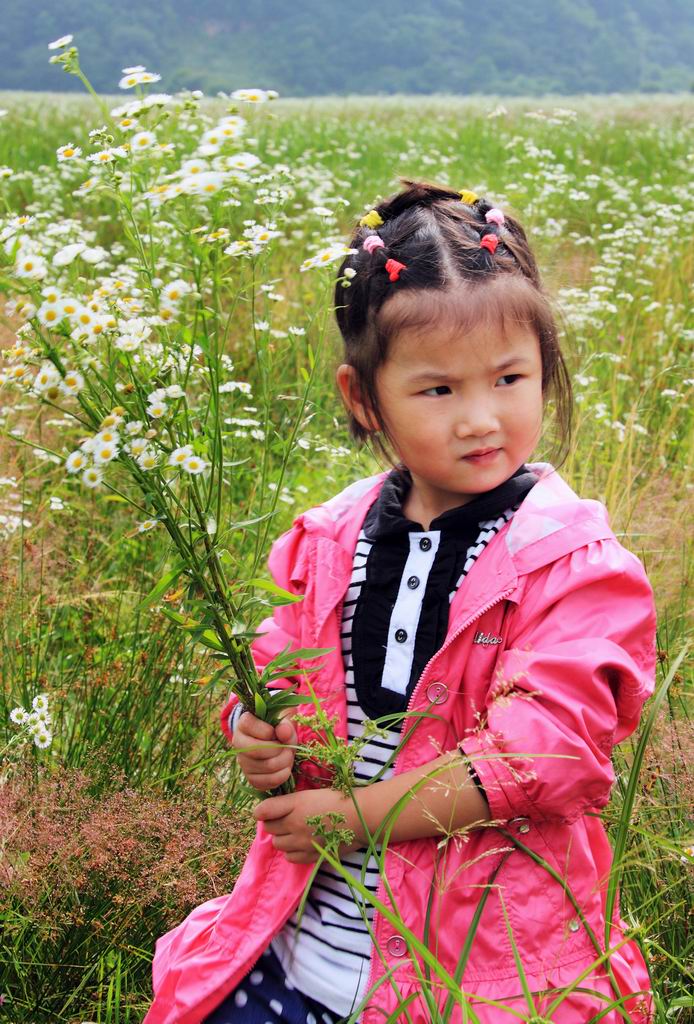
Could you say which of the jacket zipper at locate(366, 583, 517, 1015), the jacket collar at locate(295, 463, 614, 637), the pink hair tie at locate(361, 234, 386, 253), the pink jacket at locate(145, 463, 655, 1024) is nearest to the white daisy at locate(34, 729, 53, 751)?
the pink jacket at locate(145, 463, 655, 1024)

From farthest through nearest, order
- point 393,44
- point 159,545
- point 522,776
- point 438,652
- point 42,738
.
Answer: point 393,44 → point 159,545 → point 42,738 → point 438,652 → point 522,776

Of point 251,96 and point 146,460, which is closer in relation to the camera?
point 146,460

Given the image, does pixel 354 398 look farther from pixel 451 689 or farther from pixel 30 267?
pixel 30 267

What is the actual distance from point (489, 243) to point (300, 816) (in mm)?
804

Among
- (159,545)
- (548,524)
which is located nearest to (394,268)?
(548,524)

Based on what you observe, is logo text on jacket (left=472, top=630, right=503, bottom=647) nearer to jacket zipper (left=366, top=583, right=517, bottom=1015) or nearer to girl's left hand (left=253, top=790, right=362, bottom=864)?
jacket zipper (left=366, top=583, right=517, bottom=1015)

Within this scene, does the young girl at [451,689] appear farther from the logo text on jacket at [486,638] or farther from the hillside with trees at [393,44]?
the hillside with trees at [393,44]

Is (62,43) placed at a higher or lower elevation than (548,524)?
higher

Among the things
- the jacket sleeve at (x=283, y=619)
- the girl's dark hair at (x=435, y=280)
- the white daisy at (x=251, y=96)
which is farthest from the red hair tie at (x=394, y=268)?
the jacket sleeve at (x=283, y=619)

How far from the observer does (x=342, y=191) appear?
22.3 ft

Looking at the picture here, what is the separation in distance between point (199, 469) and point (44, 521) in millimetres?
1575

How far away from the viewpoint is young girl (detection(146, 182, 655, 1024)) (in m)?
1.30

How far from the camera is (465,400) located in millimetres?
1438

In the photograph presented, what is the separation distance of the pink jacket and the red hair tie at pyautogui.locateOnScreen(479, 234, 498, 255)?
0.33 metres
